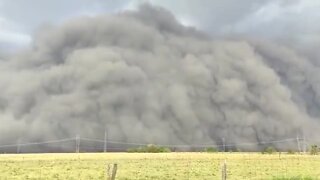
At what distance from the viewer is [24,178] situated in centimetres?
4312

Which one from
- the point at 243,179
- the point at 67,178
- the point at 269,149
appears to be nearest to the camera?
the point at 243,179

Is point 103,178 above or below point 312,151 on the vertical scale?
below

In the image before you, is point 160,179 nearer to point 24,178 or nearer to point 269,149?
point 24,178

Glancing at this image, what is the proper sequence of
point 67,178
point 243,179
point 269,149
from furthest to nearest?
point 269,149, point 67,178, point 243,179

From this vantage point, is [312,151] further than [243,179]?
Yes

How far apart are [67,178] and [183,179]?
1147 cm

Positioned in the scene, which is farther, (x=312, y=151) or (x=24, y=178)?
(x=312, y=151)

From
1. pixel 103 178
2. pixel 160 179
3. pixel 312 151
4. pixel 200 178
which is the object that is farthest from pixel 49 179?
pixel 312 151

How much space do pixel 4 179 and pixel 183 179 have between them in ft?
54.9

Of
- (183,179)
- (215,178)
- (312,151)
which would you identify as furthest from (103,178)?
(312,151)

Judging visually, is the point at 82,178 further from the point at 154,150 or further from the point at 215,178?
the point at 154,150

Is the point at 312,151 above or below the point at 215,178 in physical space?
above

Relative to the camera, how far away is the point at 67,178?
43906 mm

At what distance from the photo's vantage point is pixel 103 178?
141 ft
